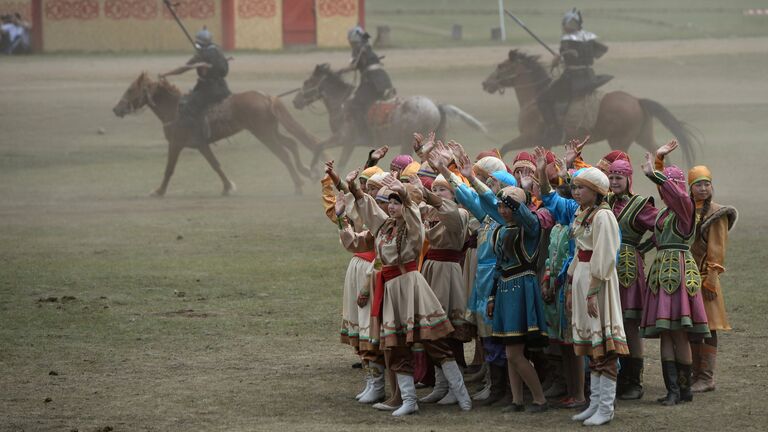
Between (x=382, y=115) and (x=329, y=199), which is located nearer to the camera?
(x=329, y=199)

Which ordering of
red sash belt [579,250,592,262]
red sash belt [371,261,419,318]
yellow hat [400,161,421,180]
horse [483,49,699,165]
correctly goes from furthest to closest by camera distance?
horse [483,49,699,165] < yellow hat [400,161,421,180] < red sash belt [371,261,419,318] < red sash belt [579,250,592,262]

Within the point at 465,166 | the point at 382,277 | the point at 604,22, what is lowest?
the point at 382,277

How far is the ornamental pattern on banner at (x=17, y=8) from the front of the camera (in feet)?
95.3

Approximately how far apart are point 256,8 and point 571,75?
11.1 m

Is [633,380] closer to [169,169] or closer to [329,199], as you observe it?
[329,199]

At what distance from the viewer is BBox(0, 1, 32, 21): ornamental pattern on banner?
29.1 meters

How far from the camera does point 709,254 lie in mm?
8094

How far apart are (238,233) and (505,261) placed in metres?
9.42

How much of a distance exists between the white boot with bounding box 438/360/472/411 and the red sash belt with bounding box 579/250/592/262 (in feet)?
3.27

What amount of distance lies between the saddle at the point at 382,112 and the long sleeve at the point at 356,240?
47.4ft

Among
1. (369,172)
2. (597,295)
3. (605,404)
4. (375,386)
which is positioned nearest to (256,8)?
(369,172)

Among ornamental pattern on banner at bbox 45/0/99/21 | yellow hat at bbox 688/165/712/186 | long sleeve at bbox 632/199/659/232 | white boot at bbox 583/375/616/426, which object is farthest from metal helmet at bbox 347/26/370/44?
white boot at bbox 583/375/616/426

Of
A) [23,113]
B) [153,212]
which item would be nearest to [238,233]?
[153,212]

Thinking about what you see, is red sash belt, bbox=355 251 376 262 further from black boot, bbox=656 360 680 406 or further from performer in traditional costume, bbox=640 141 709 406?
black boot, bbox=656 360 680 406
